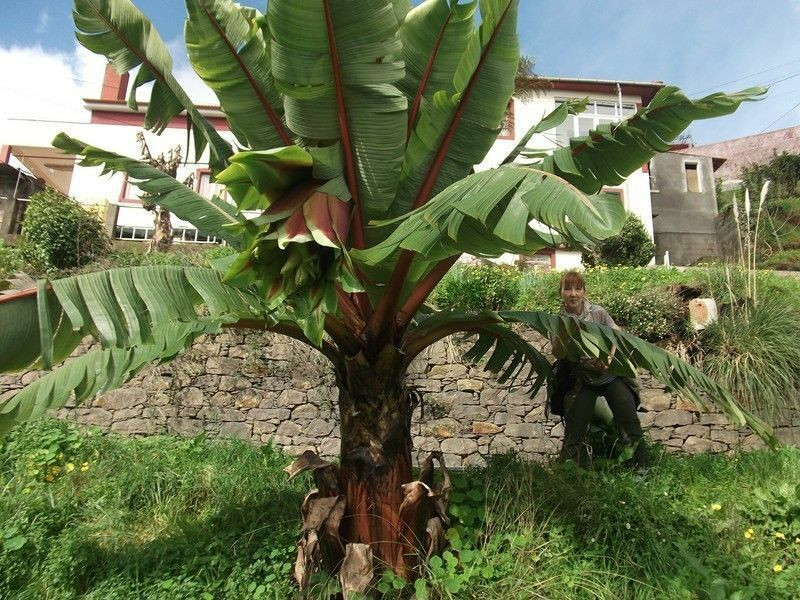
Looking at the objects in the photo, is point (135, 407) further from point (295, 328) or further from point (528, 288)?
point (528, 288)

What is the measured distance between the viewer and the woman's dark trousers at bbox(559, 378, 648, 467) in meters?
4.61

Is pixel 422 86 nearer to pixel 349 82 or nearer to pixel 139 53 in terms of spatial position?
pixel 349 82

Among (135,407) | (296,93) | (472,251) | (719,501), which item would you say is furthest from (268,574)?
(135,407)

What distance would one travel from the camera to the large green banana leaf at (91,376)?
289cm

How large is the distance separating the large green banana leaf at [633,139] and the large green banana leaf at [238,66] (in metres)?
1.74

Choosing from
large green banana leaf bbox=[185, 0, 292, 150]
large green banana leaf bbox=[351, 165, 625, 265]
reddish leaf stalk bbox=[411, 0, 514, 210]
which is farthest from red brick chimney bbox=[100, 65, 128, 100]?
large green banana leaf bbox=[351, 165, 625, 265]

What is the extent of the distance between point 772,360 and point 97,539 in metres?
7.08

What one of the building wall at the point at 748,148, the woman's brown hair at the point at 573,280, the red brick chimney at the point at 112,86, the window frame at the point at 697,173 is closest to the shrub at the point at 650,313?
the woman's brown hair at the point at 573,280

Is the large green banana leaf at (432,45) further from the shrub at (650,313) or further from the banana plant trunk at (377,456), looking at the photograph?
the shrub at (650,313)

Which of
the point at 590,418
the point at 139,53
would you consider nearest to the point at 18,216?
the point at 139,53

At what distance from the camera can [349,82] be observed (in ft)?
8.96

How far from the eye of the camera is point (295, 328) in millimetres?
3434

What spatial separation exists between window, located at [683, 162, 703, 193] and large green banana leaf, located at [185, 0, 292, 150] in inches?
813

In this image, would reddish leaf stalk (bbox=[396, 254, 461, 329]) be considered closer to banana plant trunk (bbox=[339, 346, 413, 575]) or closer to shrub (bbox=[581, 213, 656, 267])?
banana plant trunk (bbox=[339, 346, 413, 575])
